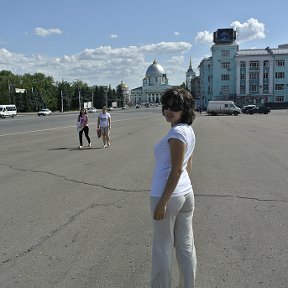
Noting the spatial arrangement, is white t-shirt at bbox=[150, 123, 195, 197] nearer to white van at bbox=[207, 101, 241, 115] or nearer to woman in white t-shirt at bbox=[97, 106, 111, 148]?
woman in white t-shirt at bbox=[97, 106, 111, 148]

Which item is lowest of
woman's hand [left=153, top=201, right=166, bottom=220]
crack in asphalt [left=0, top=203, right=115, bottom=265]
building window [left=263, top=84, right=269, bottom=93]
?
crack in asphalt [left=0, top=203, right=115, bottom=265]

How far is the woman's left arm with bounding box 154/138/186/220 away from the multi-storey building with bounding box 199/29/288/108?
104 meters

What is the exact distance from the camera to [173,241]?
10.7ft

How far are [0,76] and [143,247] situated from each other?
135856mm

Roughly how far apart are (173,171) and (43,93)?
12420 cm

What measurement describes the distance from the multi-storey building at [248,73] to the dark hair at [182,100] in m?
103

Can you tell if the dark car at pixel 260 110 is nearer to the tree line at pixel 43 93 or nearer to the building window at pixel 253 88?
the building window at pixel 253 88

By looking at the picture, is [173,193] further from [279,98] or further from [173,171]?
[279,98]

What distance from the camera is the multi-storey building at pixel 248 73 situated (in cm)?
10306

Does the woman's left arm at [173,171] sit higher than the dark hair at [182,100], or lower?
lower

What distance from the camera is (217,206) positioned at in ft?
20.8

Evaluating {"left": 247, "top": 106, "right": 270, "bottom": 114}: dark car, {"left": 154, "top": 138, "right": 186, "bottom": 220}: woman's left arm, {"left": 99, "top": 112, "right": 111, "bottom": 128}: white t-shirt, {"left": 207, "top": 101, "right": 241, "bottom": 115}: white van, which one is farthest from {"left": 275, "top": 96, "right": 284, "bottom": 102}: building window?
{"left": 154, "top": 138, "right": 186, "bottom": 220}: woman's left arm

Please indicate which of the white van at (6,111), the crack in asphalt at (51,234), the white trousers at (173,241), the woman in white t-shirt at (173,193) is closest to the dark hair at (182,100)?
the woman in white t-shirt at (173,193)

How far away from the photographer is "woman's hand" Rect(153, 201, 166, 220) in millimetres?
3059
